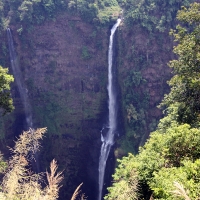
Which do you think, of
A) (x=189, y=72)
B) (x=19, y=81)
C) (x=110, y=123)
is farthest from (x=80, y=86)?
(x=189, y=72)

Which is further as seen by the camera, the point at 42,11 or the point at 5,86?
the point at 42,11

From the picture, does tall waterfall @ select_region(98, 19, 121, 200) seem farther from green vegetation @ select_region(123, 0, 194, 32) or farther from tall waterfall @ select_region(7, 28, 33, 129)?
tall waterfall @ select_region(7, 28, 33, 129)

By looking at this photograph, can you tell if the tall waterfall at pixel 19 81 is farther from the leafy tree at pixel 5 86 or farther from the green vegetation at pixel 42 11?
the leafy tree at pixel 5 86

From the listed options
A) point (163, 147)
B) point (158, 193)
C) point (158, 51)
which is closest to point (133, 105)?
point (158, 51)

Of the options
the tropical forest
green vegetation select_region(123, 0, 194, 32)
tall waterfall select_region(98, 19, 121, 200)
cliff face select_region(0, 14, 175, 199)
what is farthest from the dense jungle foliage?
tall waterfall select_region(98, 19, 121, 200)

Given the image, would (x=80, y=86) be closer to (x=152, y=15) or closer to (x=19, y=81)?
(x=19, y=81)
